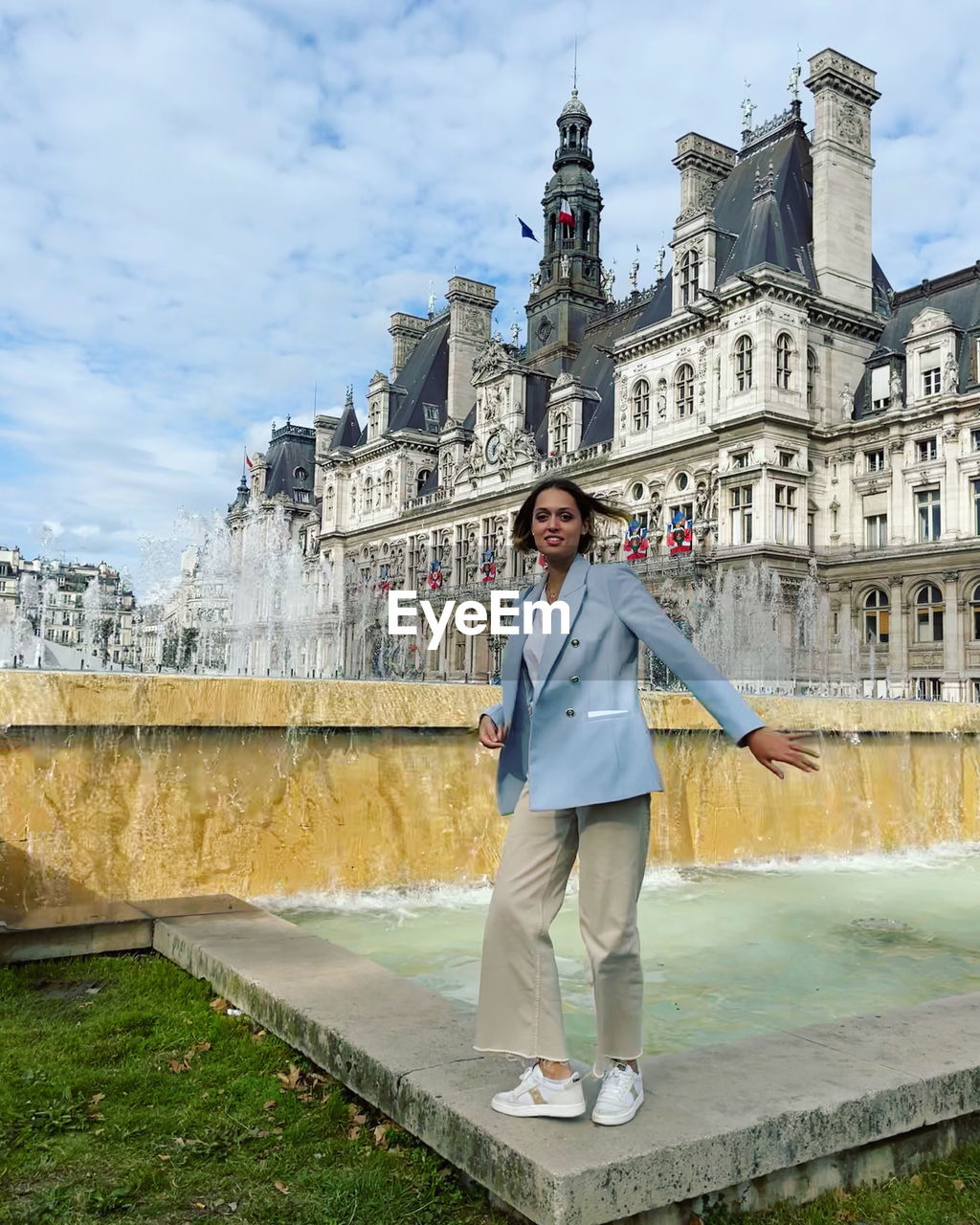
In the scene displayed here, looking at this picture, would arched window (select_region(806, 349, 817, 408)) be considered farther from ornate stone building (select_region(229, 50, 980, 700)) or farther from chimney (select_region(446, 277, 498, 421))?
chimney (select_region(446, 277, 498, 421))

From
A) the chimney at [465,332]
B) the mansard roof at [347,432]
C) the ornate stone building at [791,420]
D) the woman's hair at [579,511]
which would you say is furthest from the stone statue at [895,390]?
the mansard roof at [347,432]

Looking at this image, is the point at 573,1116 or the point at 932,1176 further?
the point at 932,1176

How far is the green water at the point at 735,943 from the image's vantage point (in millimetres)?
5551

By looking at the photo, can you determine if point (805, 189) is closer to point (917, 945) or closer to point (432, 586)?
point (432, 586)

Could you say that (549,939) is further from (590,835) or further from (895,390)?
(895,390)

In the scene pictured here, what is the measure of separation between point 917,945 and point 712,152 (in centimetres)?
4570

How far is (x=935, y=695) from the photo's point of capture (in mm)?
35562

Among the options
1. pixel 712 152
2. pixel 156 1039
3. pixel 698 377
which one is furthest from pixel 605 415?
pixel 156 1039

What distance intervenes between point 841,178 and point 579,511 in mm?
43626

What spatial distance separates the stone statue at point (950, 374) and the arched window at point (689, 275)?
10.4 m

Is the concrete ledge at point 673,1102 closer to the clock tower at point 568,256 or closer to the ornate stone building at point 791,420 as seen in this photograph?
the ornate stone building at point 791,420

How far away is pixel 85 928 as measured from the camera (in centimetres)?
577

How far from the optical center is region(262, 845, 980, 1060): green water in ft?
18.2

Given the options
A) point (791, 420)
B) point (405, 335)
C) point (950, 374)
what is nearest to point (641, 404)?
point (791, 420)
